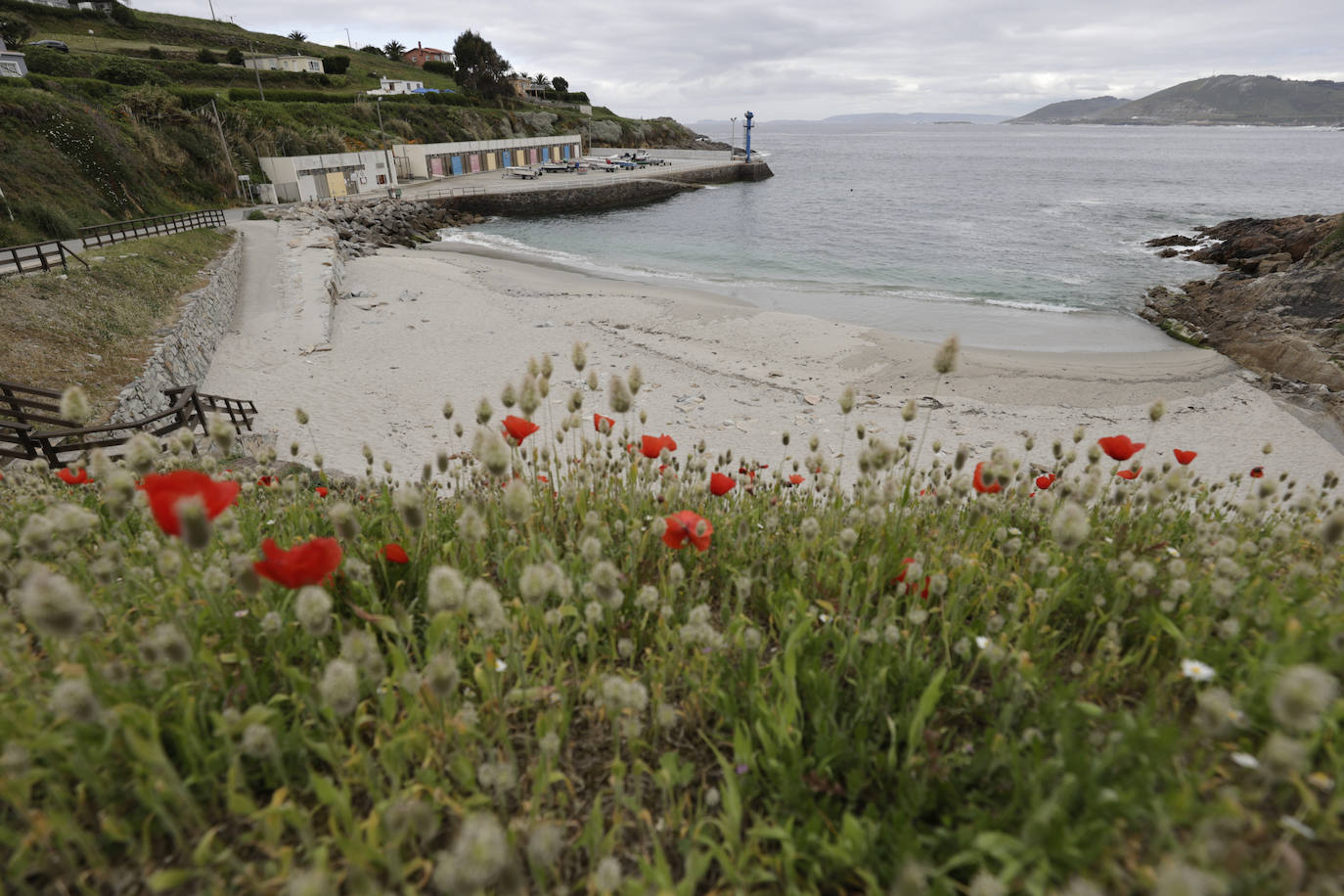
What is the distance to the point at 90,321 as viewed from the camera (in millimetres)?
13164

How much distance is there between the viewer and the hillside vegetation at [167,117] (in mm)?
28016

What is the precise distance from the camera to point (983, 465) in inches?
122

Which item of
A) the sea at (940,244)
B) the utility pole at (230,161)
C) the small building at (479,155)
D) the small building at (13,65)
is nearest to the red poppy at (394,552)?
the sea at (940,244)

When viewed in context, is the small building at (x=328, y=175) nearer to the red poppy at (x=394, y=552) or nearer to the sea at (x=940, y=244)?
the sea at (x=940, y=244)

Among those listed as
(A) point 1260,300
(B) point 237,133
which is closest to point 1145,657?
(A) point 1260,300

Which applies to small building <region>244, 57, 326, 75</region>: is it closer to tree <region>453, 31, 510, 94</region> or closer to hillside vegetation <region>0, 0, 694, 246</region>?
hillside vegetation <region>0, 0, 694, 246</region>

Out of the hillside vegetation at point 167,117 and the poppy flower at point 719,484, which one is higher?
the hillside vegetation at point 167,117

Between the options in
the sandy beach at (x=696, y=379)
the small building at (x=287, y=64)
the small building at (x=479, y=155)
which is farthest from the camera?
the small building at (x=287, y=64)

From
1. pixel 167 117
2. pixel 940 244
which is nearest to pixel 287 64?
pixel 167 117

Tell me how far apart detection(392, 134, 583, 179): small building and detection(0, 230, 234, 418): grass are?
1753 inches

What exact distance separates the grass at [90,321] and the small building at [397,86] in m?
68.4

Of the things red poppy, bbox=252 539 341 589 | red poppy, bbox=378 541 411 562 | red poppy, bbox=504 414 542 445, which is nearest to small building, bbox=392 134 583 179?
red poppy, bbox=504 414 542 445

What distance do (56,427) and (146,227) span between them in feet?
65.3

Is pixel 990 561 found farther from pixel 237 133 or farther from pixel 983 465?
pixel 237 133
